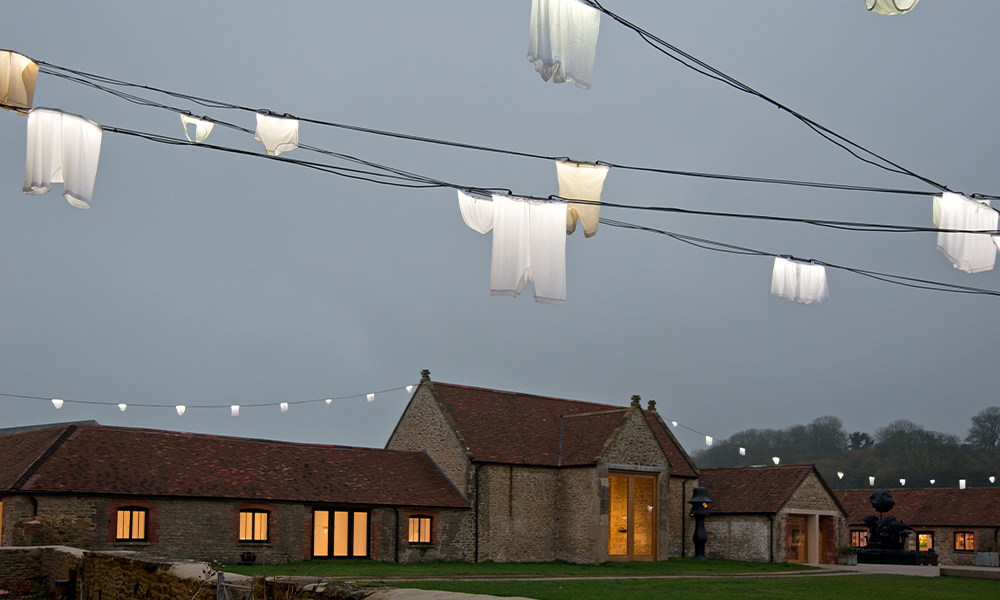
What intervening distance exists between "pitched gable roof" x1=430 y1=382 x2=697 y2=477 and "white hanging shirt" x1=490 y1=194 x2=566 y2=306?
22.1m

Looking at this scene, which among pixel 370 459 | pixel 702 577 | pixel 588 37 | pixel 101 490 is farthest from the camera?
pixel 370 459

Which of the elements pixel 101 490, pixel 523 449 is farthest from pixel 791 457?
pixel 101 490

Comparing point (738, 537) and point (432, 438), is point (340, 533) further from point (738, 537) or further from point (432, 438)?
point (738, 537)

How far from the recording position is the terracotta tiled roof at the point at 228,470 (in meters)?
27.4

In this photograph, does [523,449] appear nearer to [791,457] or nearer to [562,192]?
[562,192]

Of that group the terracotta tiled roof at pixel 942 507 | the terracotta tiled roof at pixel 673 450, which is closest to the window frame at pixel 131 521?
the terracotta tiled roof at pixel 673 450

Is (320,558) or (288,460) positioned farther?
(288,460)

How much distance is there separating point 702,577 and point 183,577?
68.6ft

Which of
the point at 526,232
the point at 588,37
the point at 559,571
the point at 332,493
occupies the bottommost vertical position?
the point at 559,571

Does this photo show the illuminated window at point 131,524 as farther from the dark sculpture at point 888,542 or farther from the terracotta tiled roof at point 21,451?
the dark sculpture at point 888,542

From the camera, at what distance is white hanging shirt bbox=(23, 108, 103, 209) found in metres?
12.3

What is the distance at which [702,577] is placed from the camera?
29.0 m

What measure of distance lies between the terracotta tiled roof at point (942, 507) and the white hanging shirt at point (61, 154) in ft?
153

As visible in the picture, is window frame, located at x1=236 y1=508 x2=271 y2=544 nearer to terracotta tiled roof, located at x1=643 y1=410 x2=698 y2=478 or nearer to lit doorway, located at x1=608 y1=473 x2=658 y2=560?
lit doorway, located at x1=608 y1=473 x2=658 y2=560
